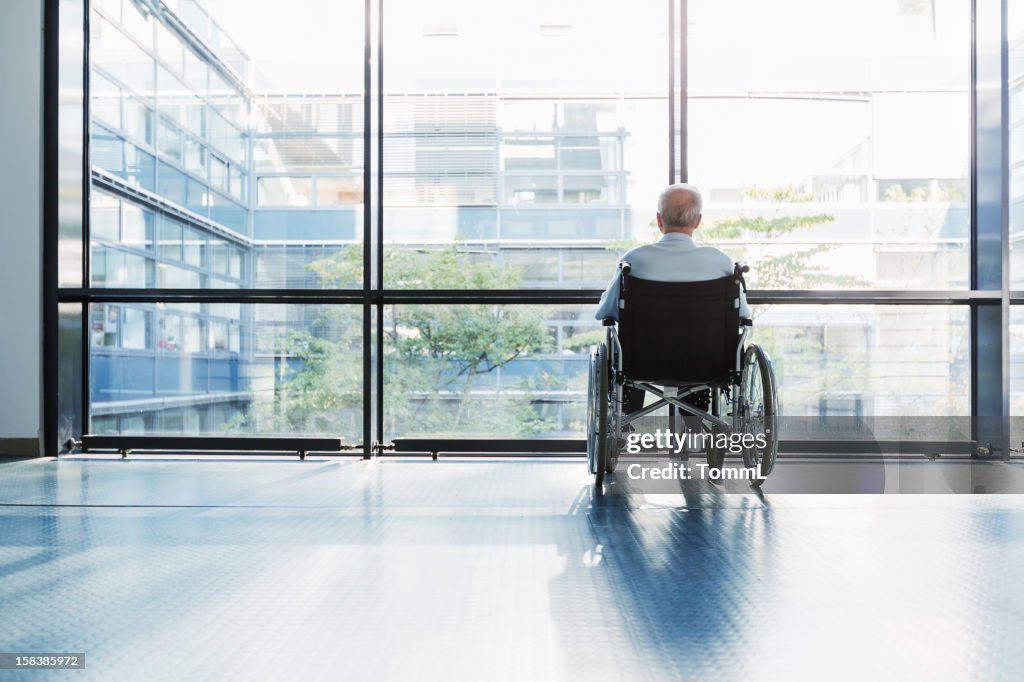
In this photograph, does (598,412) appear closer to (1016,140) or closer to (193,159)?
(193,159)

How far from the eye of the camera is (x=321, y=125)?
3.72 meters

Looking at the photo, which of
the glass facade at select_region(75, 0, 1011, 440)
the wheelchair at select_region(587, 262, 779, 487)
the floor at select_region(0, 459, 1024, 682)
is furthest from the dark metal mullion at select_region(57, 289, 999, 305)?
the floor at select_region(0, 459, 1024, 682)

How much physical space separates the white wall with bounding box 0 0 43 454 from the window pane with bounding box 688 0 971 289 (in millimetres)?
3031

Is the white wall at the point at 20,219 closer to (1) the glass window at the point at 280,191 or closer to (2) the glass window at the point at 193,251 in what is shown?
(2) the glass window at the point at 193,251

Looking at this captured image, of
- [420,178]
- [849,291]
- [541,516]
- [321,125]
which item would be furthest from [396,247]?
[849,291]

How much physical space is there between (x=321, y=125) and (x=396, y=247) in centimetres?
69

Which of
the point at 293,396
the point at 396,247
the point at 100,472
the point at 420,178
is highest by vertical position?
the point at 420,178

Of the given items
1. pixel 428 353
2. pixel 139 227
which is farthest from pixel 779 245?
pixel 139 227

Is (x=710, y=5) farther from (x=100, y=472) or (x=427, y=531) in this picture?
(x=100, y=472)

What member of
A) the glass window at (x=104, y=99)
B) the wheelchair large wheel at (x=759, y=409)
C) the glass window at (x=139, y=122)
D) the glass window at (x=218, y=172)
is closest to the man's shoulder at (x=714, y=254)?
the wheelchair large wheel at (x=759, y=409)

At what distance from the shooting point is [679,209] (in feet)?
9.01

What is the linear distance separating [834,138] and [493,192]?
64.8 inches

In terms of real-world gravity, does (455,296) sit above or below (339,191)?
below

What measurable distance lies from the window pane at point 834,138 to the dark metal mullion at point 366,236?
1.51 m
